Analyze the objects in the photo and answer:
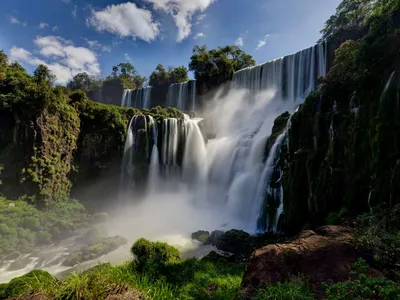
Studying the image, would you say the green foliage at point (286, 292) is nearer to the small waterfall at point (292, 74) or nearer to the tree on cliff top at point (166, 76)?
the small waterfall at point (292, 74)

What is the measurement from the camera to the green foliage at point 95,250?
40.3 feet

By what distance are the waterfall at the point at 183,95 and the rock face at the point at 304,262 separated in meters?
32.9

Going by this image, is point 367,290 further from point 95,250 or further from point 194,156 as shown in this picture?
point 194,156

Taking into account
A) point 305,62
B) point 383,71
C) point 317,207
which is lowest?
point 317,207

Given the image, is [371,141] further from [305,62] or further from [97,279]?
[305,62]

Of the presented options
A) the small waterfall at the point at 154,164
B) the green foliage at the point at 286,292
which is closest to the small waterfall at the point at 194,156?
the small waterfall at the point at 154,164

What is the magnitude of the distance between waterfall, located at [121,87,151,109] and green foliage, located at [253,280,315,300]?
40.4m

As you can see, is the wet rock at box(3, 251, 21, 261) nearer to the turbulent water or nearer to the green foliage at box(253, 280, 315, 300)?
the turbulent water

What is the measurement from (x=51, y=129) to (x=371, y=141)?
2148 centimetres

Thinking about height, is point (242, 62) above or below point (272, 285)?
above

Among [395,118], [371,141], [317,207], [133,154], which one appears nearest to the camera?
[395,118]

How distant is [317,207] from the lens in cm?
1006

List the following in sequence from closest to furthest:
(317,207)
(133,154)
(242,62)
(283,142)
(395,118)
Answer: (395,118), (317,207), (283,142), (133,154), (242,62)

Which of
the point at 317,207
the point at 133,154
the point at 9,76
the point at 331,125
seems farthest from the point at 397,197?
the point at 9,76
